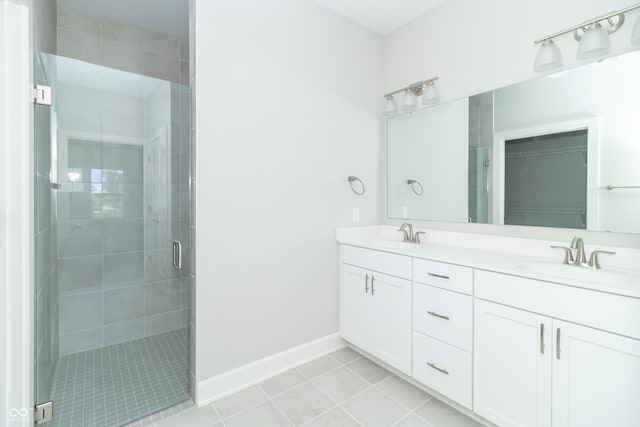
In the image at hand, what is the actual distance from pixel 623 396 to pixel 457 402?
70 cm

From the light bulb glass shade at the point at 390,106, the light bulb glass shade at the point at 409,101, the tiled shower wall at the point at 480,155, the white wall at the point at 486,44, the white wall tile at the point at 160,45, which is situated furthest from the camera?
the white wall tile at the point at 160,45

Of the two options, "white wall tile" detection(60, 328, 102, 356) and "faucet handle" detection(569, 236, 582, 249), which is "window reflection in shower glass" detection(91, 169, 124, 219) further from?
"faucet handle" detection(569, 236, 582, 249)

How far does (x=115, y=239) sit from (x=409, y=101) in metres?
2.58

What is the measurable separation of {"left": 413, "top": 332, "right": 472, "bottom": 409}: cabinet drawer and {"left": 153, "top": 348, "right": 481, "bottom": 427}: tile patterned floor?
134 mm

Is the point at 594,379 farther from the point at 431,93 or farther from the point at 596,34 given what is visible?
the point at 431,93

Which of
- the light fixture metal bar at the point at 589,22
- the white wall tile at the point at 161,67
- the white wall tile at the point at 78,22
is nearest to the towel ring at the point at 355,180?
the light fixture metal bar at the point at 589,22

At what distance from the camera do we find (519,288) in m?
1.32

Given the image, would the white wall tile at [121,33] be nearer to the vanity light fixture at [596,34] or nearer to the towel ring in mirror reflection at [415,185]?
the towel ring in mirror reflection at [415,185]

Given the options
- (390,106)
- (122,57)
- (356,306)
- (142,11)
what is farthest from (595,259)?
(122,57)

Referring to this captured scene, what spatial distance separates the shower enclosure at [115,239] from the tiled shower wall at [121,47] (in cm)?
33

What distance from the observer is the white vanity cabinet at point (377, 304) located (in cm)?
183

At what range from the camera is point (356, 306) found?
2.19 metres

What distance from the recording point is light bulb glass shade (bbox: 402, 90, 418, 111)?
2.35 m

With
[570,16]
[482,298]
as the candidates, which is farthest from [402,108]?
[482,298]
